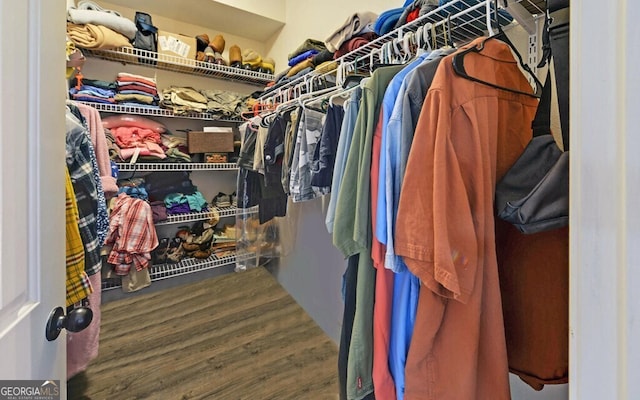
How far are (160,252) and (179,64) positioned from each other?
1.51 meters

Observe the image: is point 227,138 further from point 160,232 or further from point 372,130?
point 372,130

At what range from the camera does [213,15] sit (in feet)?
7.79

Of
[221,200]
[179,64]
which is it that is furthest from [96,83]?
[221,200]

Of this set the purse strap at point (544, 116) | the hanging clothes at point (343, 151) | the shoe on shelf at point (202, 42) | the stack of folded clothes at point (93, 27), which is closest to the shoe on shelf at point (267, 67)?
the shoe on shelf at point (202, 42)

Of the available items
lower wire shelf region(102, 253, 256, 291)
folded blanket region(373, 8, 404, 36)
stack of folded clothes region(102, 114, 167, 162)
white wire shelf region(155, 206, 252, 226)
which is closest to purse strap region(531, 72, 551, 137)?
folded blanket region(373, 8, 404, 36)

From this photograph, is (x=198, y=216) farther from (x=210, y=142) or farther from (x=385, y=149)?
(x=385, y=149)

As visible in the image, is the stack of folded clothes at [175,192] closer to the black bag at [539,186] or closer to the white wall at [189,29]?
the white wall at [189,29]

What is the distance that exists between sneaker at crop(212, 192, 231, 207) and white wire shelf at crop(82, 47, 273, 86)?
3.54ft

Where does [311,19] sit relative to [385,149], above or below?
above

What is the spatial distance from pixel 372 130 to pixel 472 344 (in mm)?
519

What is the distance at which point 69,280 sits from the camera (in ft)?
2.28

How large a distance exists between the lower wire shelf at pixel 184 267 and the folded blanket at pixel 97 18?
5.67ft
